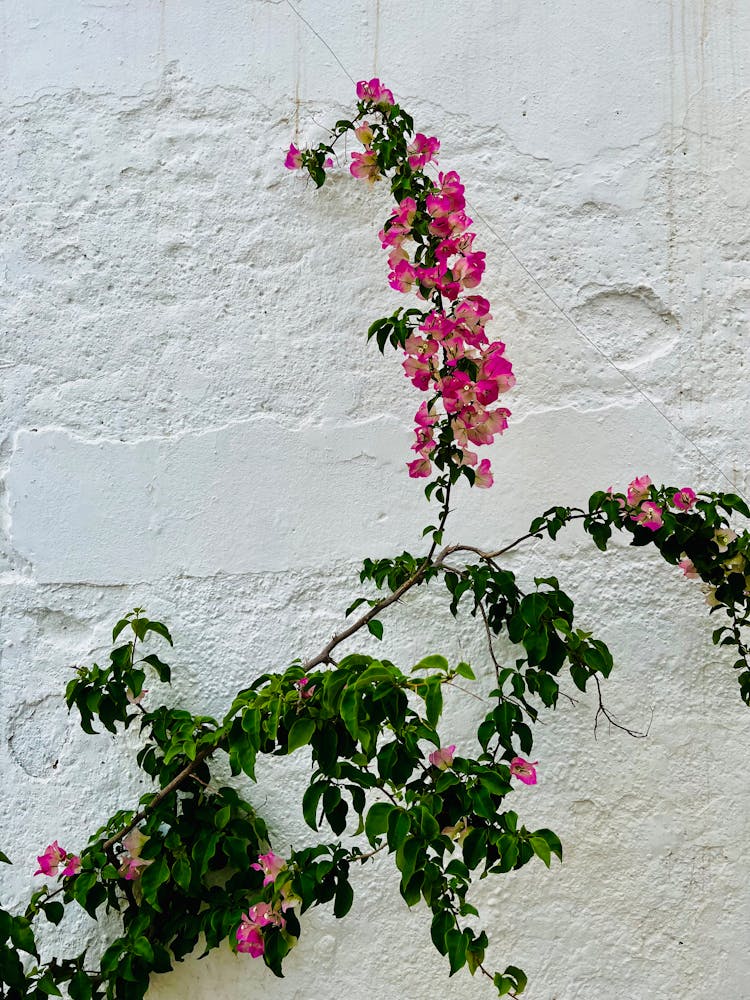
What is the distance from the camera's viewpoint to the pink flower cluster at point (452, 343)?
1300 mm

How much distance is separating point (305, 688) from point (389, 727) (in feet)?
0.36

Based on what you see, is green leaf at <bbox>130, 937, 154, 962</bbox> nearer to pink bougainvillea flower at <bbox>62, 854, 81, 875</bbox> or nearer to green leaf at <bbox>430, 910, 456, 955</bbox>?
pink bougainvillea flower at <bbox>62, 854, 81, 875</bbox>

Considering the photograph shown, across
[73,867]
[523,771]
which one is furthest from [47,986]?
[523,771]

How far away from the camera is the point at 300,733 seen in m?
1.08

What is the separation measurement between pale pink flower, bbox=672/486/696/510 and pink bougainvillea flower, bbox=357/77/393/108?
0.74 m

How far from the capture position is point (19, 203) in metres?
1.63

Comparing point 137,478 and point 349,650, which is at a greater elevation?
point 137,478

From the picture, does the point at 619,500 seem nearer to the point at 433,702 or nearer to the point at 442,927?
the point at 433,702

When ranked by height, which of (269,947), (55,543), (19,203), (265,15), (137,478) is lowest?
(269,947)

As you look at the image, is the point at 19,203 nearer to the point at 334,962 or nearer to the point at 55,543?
the point at 55,543

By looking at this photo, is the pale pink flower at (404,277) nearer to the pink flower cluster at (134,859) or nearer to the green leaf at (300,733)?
the green leaf at (300,733)

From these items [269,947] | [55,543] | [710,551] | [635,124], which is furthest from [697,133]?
[269,947]

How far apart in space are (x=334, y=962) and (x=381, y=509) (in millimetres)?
683

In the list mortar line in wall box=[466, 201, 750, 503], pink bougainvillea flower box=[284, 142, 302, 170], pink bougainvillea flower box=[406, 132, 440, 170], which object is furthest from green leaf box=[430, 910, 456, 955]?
pink bougainvillea flower box=[284, 142, 302, 170]
